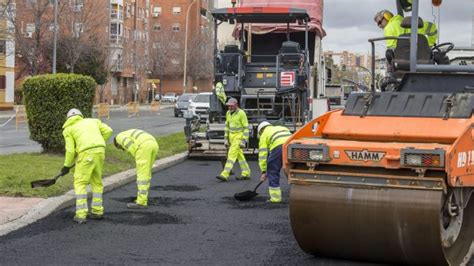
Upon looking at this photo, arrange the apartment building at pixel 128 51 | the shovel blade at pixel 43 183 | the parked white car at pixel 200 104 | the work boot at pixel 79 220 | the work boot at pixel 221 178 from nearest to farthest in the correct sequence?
the work boot at pixel 79 220
the shovel blade at pixel 43 183
the work boot at pixel 221 178
the parked white car at pixel 200 104
the apartment building at pixel 128 51

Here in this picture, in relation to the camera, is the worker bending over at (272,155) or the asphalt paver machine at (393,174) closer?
the asphalt paver machine at (393,174)

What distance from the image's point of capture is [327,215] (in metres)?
5.86

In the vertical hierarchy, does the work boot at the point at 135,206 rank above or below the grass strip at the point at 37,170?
below

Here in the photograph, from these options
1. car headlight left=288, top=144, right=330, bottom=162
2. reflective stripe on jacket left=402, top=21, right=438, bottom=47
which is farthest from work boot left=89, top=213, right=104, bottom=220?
reflective stripe on jacket left=402, top=21, right=438, bottom=47

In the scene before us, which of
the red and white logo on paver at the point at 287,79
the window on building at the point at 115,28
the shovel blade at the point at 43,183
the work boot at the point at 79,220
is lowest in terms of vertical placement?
the work boot at the point at 79,220

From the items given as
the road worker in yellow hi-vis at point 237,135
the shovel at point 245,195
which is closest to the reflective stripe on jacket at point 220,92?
the road worker in yellow hi-vis at point 237,135

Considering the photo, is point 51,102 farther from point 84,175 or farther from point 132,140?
point 84,175

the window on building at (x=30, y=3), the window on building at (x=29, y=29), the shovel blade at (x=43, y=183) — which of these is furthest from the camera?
the window on building at (x=29, y=29)

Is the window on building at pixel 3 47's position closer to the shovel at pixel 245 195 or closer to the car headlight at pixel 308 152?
the shovel at pixel 245 195

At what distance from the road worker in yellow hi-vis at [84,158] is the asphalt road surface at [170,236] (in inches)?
8.1

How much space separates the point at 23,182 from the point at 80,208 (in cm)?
208

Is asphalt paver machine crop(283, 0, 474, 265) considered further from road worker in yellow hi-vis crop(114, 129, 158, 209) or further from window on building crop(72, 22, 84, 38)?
window on building crop(72, 22, 84, 38)

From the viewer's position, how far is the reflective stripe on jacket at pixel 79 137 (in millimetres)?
8492

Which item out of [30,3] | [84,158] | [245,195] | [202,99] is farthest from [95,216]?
[30,3]
